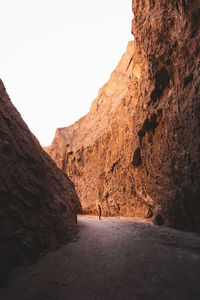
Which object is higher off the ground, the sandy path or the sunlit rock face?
the sunlit rock face

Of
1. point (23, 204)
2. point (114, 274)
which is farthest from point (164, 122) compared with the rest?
point (23, 204)

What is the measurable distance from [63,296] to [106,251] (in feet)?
6.08

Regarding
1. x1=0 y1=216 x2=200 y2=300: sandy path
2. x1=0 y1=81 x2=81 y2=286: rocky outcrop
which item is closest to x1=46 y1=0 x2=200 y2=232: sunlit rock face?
x1=0 y1=216 x2=200 y2=300: sandy path

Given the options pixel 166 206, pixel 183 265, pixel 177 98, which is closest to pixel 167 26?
pixel 177 98

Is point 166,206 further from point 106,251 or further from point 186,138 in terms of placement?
point 106,251

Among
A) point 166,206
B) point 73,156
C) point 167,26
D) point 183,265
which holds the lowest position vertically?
point 183,265

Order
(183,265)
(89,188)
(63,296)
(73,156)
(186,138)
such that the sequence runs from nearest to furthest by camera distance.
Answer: (63,296) → (183,265) → (186,138) → (89,188) → (73,156)

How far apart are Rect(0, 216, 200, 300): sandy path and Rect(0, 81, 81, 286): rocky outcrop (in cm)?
36

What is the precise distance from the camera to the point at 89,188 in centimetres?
1970

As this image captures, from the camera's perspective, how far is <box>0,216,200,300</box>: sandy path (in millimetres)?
2525

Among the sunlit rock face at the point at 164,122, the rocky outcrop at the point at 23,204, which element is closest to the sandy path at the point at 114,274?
the rocky outcrop at the point at 23,204

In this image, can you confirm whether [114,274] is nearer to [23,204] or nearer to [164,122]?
[23,204]

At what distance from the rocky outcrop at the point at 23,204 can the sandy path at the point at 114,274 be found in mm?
357

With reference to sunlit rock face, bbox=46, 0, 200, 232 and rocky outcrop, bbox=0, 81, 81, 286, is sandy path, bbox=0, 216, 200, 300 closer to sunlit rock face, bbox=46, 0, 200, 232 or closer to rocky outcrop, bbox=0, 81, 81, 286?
rocky outcrop, bbox=0, 81, 81, 286
